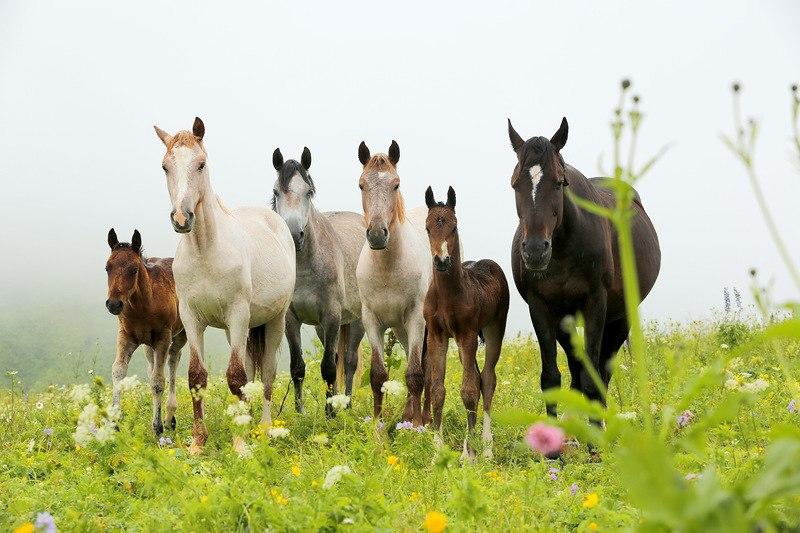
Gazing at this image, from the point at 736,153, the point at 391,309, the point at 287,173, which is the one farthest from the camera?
the point at 287,173

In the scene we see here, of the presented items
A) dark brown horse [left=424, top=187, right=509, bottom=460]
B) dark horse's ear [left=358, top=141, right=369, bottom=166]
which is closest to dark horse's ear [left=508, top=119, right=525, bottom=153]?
dark brown horse [left=424, top=187, right=509, bottom=460]

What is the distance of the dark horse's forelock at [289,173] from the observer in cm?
840

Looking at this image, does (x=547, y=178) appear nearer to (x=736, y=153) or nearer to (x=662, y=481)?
(x=736, y=153)

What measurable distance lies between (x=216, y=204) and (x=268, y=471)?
4359mm

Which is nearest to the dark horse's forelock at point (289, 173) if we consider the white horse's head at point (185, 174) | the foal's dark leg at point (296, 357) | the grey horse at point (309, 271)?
the grey horse at point (309, 271)

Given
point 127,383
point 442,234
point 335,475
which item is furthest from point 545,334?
point 335,475

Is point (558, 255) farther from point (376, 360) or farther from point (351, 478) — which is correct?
point (351, 478)

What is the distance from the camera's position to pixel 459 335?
628cm

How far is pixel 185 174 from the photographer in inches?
247

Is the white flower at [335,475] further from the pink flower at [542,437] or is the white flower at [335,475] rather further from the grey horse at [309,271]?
the grey horse at [309,271]

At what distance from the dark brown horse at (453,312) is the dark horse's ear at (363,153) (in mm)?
1391

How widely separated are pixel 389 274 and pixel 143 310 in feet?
8.85

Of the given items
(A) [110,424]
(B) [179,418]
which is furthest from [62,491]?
(B) [179,418]

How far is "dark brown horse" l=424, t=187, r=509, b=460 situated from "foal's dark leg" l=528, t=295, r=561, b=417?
384mm
